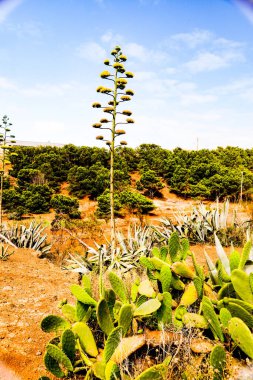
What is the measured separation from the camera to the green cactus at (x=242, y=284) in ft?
6.30

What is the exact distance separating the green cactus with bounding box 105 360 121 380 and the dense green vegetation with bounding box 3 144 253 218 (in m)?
15.6

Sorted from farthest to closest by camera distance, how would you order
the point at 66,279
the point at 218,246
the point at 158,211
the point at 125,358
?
1. the point at 158,211
2. the point at 66,279
3. the point at 218,246
4. the point at 125,358

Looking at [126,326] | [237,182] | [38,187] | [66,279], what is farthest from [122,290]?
[237,182]

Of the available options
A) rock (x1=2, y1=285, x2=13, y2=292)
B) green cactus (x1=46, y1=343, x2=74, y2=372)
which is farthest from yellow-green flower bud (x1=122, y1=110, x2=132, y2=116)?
green cactus (x1=46, y1=343, x2=74, y2=372)

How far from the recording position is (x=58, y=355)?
6.15 ft

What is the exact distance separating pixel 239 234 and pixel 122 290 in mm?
4577

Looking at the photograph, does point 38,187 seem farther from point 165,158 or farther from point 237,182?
point 237,182

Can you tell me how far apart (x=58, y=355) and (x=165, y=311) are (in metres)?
0.74

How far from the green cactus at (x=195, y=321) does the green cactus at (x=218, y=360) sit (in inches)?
13.0

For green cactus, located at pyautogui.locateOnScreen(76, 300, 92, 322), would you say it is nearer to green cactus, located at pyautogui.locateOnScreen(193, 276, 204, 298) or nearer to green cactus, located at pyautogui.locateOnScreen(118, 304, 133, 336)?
green cactus, located at pyautogui.locateOnScreen(118, 304, 133, 336)

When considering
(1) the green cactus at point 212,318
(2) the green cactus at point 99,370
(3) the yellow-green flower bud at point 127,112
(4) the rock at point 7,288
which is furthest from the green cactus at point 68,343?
(3) the yellow-green flower bud at point 127,112

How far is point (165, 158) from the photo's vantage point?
86.4 ft

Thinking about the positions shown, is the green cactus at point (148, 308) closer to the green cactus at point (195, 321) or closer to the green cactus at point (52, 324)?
the green cactus at point (195, 321)

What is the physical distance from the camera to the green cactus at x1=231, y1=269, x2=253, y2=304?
192cm
